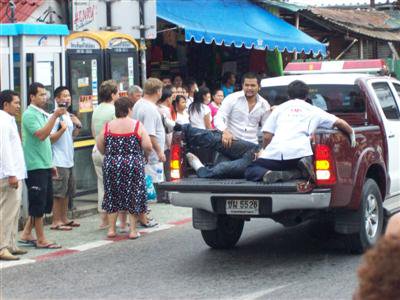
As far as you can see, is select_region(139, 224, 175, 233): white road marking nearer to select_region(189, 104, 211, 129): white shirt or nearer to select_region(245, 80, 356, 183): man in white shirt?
select_region(189, 104, 211, 129): white shirt

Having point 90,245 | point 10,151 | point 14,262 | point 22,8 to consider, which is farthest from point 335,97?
point 22,8

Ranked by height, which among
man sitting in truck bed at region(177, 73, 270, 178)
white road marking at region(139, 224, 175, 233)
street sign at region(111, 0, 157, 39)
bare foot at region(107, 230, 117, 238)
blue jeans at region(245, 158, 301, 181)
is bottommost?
white road marking at region(139, 224, 175, 233)

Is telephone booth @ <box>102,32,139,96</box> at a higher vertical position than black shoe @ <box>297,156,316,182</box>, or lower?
higher

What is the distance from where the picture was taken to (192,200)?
800 centimetres

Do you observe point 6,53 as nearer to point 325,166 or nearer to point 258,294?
point 325,166

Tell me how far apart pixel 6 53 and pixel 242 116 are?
306cm

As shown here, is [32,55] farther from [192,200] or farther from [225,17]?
[225,17]

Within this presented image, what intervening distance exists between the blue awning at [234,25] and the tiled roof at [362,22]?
2.37 m

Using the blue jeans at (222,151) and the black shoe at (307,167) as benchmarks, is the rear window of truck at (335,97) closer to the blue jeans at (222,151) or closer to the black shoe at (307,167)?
the blue jeans at (222,151)

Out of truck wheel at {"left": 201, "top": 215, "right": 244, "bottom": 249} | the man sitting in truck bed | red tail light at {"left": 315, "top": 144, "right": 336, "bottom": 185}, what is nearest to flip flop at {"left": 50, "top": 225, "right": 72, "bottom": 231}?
truck wheel at {"left": 201, "top": 215, "right": 244, "bottom": 249}

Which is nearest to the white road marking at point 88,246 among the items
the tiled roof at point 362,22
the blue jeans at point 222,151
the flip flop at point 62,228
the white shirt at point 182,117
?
the flip flop at point 62,228

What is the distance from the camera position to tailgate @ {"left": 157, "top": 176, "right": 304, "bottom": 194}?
757 cm

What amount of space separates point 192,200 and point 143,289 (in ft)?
3.60

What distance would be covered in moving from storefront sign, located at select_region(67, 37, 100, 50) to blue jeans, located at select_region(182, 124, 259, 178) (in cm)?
366
